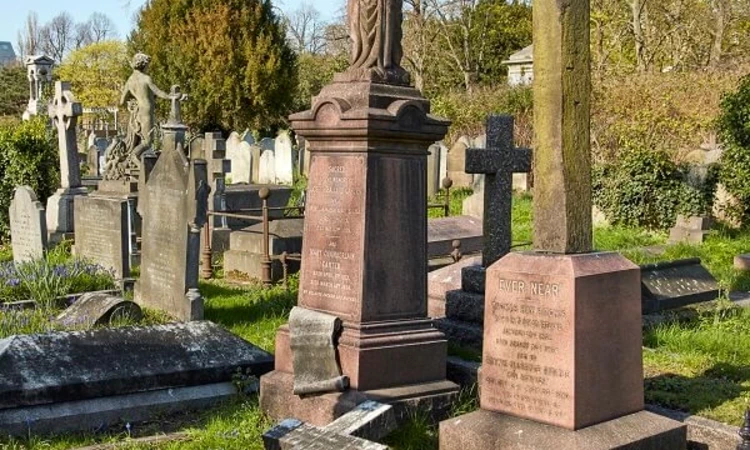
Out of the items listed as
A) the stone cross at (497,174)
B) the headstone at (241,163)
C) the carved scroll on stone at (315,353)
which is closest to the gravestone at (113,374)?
the carved scroll on stone at (315,353)

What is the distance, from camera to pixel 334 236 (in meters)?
6.23

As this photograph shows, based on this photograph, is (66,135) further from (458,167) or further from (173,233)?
(458,167)

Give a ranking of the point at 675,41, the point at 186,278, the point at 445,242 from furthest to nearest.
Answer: the point at 675,41, the point at 445,242, the point at 186,278

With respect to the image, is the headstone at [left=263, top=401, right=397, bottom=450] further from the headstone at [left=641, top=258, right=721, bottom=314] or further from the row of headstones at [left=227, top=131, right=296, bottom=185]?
the row of headstones at [left=227, top=131, right=296, bottom=185]

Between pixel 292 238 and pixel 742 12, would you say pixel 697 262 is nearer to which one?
pixel 292 238

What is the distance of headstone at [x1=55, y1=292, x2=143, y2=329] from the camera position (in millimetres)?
8461

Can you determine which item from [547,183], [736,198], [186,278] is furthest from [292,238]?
[736,198]

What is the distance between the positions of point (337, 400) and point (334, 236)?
1.10 m

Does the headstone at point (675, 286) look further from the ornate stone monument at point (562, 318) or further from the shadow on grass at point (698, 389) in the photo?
the ornate stone monument at point (562, 318)

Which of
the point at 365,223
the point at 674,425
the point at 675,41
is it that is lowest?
the point at 674,425

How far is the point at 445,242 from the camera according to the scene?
13758 mm

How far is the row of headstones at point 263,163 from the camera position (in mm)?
27702

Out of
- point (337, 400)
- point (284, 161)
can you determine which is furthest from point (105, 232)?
point (284, 161)

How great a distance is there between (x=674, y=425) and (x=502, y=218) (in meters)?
3.43
